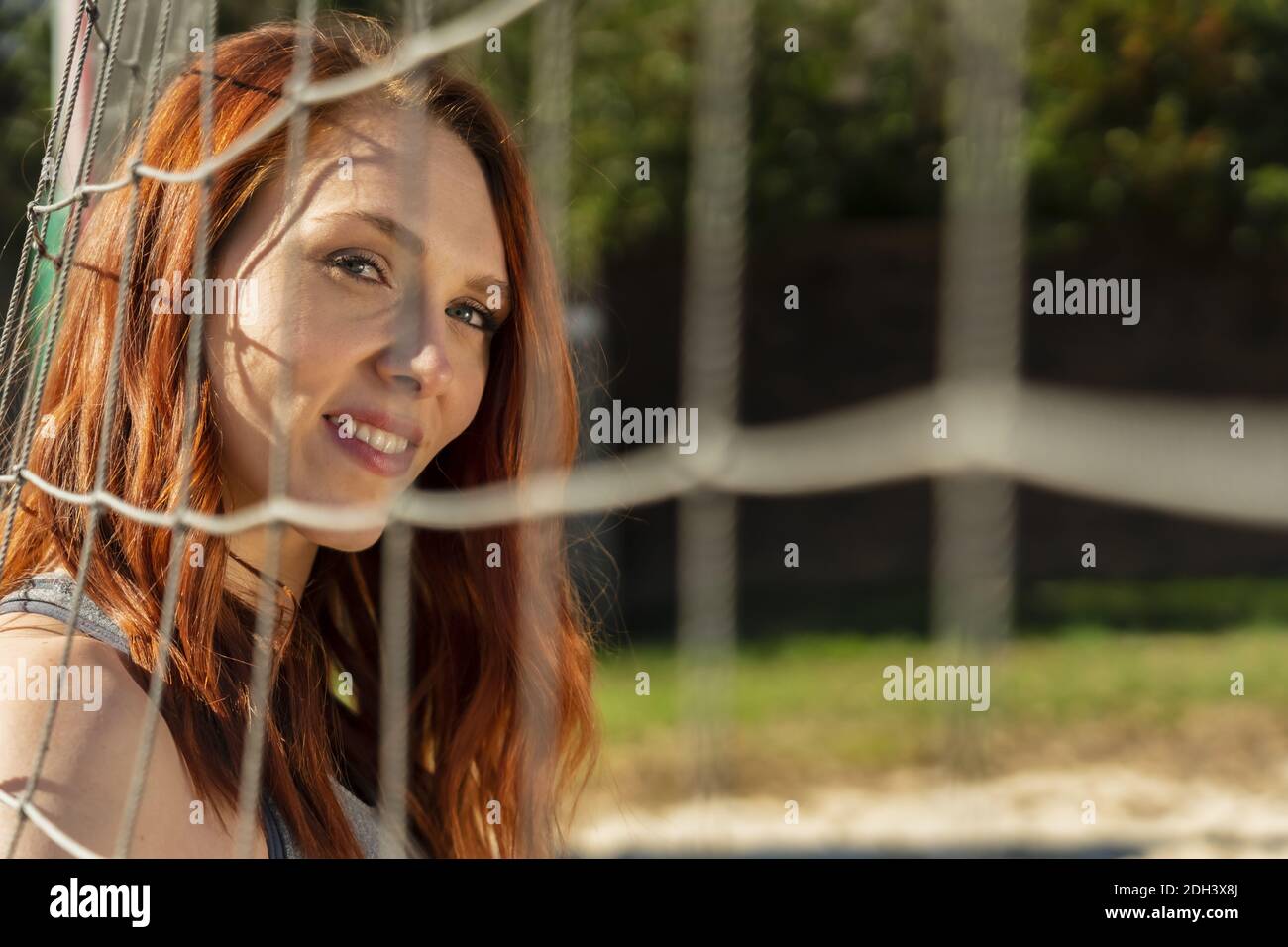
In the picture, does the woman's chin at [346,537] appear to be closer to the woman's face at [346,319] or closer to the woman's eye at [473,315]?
the woman's face at [346,319]

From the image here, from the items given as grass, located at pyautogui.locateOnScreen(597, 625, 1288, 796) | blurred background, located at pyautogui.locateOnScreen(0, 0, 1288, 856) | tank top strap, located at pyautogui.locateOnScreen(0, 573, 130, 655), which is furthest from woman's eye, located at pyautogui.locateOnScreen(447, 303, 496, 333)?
blurred background, located at pyautogui.locateOnScreen(0, 0, 1288, 856)

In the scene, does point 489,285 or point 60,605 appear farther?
point 489,285

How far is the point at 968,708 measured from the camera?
3545mm

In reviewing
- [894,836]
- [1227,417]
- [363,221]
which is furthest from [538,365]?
[1227,417]

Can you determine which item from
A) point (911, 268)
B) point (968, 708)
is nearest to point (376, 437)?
point (968, 708)

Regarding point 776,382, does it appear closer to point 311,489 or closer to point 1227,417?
point 1227,417

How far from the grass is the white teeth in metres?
2.32

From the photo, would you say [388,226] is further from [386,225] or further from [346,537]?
[346,537]

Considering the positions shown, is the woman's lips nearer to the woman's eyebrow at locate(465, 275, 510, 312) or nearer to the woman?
the woman

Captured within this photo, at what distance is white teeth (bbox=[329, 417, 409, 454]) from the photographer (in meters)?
0.88

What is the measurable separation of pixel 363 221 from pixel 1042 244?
177 inches

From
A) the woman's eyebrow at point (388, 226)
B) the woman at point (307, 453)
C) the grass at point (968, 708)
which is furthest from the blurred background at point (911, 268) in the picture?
the woman's eyebrow at point (388, 226)

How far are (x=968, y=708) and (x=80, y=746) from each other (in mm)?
3030

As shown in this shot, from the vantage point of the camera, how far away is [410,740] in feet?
3.57
